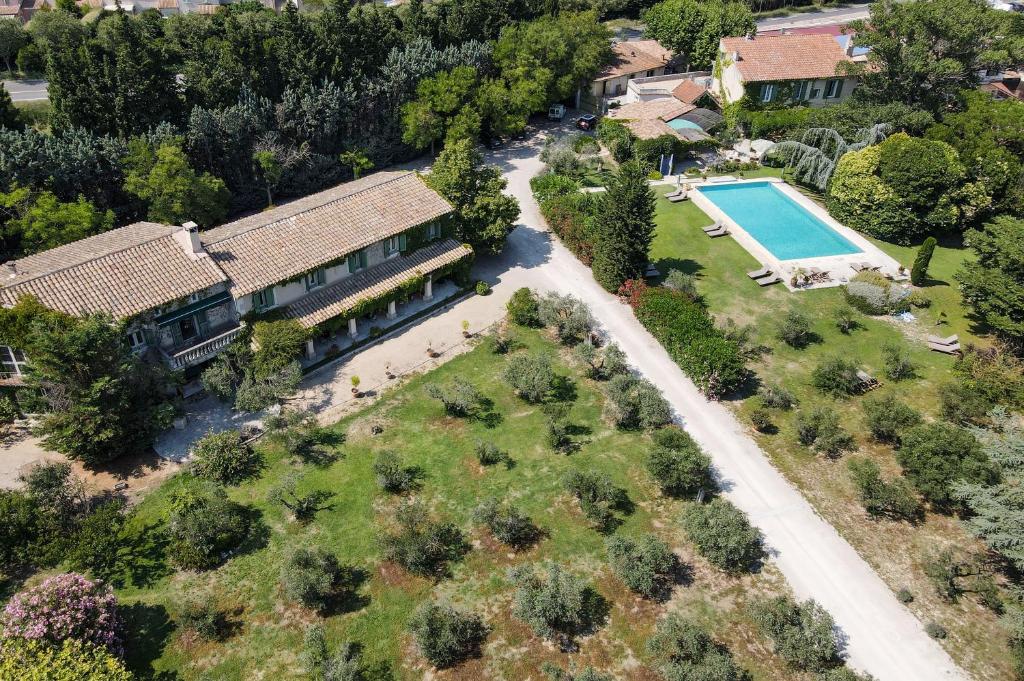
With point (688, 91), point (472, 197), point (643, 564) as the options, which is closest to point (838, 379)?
point (643, 564)

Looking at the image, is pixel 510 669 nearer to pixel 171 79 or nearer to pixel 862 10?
pixel 171 79

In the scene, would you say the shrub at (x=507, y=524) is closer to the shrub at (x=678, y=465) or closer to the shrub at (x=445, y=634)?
the shrub at (x=445, y=634)

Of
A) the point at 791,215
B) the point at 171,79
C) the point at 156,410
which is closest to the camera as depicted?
the point at 156,410

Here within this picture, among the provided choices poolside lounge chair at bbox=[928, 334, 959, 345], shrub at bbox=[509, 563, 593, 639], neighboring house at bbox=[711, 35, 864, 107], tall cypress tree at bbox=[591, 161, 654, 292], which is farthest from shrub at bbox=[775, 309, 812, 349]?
neighboring house at bbox=[711, 35, 864, 107]

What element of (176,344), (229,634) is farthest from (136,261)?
(229,634)

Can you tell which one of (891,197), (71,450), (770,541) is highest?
(891,197)

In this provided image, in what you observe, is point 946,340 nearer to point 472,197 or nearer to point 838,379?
point 838,379

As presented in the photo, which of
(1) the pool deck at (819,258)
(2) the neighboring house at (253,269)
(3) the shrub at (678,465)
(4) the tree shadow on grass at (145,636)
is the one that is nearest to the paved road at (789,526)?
(3) the shrub at (678,465)
